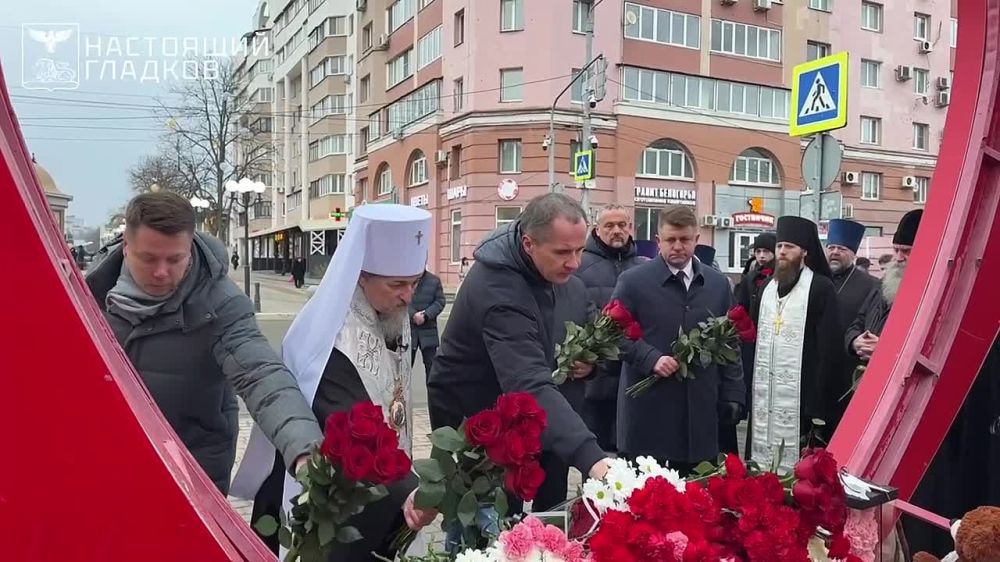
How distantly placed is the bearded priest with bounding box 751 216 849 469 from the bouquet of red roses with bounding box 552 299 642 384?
1.09 meters

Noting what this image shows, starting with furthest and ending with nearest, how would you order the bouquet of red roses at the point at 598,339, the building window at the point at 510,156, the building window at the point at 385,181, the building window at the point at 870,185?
the building window at the point at 385,181 < the building window at the point at 870,185 < the building window at the point at 510,156 < the bouquet of red roses at the point at 598,339

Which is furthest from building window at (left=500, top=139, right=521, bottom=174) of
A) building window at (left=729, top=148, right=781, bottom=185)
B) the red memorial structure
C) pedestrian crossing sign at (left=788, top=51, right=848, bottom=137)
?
the red memorial structure

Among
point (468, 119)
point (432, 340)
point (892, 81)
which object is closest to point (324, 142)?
point (468, 119)

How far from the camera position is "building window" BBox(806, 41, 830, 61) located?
1160 inches

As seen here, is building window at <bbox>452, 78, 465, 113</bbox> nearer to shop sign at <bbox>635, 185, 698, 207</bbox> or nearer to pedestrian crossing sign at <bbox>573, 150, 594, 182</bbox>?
shop sign at <bbox>635, 185, 698, 207</bbox>

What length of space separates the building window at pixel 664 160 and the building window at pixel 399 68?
430 inches

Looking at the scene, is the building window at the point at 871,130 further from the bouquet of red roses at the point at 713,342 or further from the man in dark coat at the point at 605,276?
the bouquet of red roses at the point at 713,342

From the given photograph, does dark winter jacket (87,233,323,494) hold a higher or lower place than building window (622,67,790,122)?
lower

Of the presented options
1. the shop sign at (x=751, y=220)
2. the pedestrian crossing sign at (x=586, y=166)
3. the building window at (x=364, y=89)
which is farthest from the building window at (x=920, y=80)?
the building window at (x=364, y=89)

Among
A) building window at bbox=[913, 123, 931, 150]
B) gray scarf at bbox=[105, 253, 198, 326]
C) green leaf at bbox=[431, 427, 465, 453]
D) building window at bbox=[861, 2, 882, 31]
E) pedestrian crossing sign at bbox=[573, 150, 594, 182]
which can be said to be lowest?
green leaf at bbox=[431, 427, 465, 453]

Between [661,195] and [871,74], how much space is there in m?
8.39

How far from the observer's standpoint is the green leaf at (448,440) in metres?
1.48

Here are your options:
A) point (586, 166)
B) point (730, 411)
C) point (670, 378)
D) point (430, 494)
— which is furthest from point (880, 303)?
point (586, 166)

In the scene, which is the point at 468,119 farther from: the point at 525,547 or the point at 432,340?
the point at 525,547
